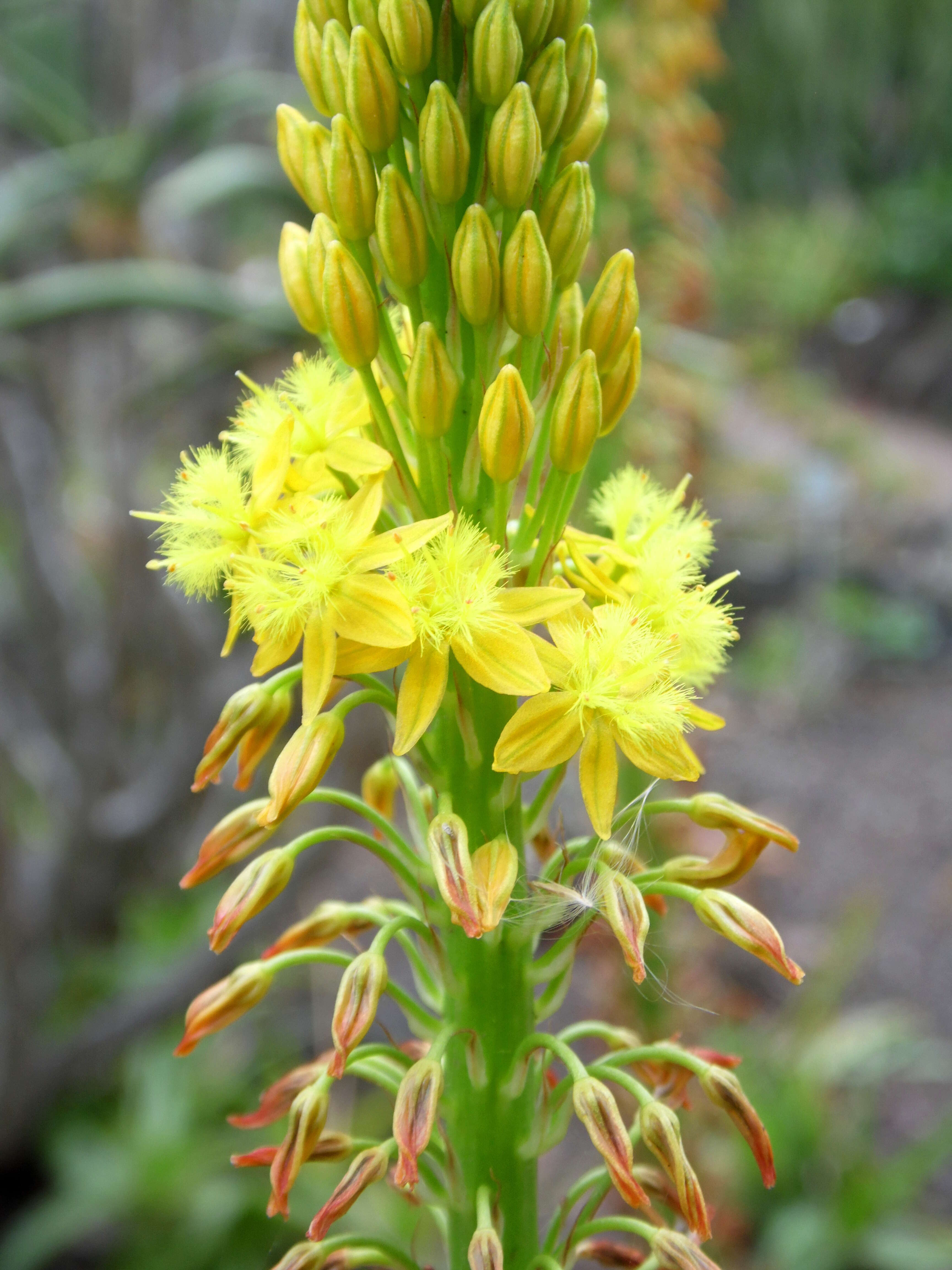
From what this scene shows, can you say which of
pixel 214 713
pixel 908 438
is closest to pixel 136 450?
pixel 214 713

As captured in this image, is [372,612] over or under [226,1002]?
over

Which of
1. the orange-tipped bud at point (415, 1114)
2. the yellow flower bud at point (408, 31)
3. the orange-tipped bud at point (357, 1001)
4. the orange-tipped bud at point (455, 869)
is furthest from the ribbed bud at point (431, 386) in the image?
the orange-tipped bud at point (415, 1114)

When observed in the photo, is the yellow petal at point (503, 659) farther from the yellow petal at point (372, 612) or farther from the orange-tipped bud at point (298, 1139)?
the orange-tipped bud at point (298, 1139)

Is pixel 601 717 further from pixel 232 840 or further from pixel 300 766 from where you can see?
pixel 232 840

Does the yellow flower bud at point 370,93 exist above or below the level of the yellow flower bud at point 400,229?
above

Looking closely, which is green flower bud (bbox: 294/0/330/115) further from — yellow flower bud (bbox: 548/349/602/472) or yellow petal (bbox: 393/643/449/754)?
yellow petal (bbox: 393/643/449/754)

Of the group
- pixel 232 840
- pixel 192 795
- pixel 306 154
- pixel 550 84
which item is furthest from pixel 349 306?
A: pixel 192 795
